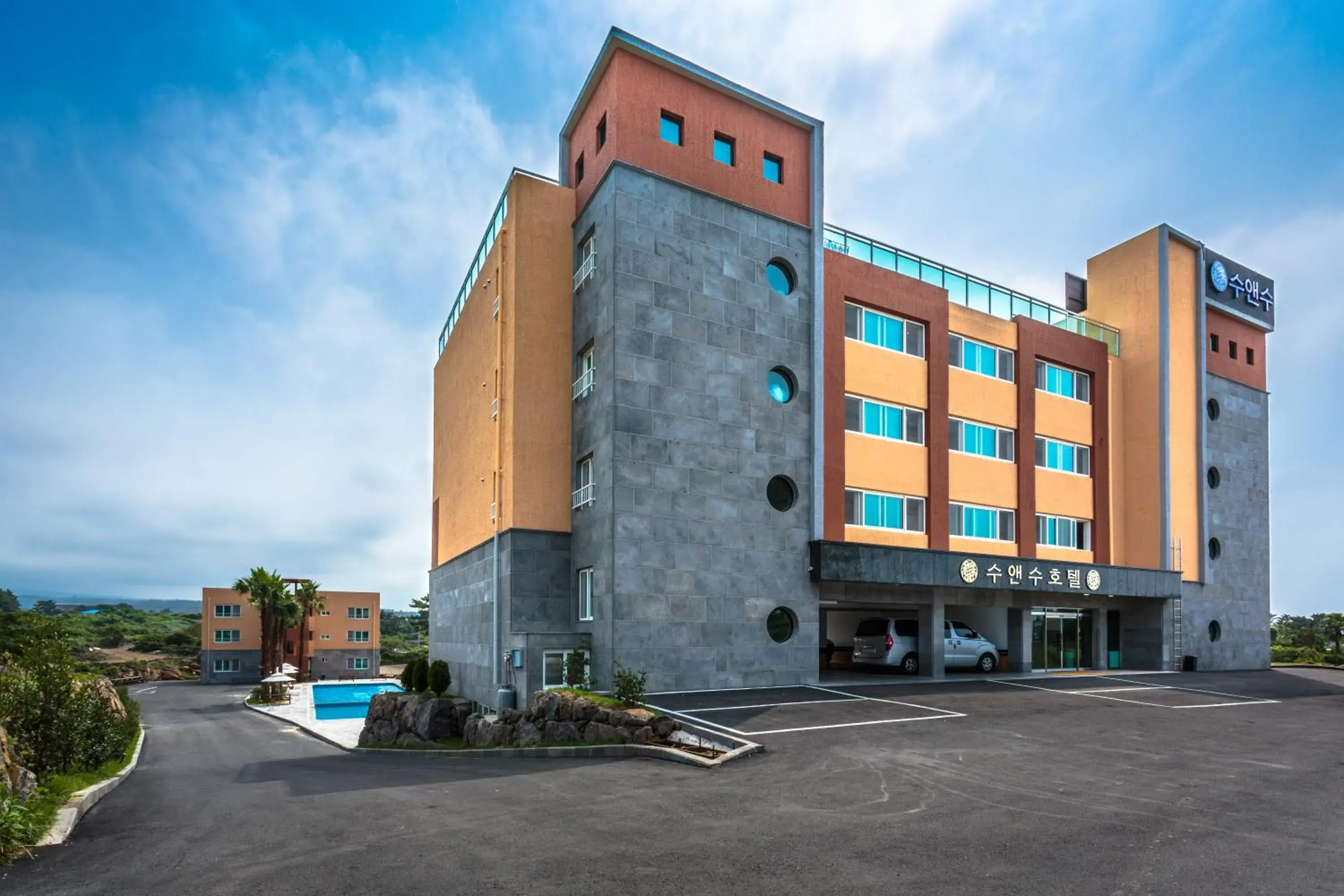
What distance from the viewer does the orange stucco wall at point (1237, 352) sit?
40.1m

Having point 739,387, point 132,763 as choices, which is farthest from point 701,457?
point 132,763

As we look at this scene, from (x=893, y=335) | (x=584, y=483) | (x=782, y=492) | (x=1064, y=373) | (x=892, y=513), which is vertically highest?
(x=893, y=335)

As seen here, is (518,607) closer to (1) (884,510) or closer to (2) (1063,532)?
(1) (884,510)

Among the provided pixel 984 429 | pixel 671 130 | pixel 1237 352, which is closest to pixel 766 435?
pixel 671 130

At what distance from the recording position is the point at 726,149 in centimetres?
2805

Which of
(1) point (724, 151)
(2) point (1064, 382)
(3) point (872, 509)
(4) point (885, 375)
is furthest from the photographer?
(2) point (1064, 382)

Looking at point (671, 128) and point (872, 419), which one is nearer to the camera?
point (671, 128)

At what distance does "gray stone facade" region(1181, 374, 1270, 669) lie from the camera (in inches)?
1484

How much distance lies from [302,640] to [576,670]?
208ft

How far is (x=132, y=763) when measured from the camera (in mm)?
24453

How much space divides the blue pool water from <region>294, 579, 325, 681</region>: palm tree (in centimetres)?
1164

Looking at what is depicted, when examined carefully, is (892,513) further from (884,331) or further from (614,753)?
(614,753)

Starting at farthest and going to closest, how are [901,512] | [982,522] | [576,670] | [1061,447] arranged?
[1061,447] < [982,522] < [901,512] < [576,670]

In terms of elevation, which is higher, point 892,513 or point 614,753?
point 892,513
